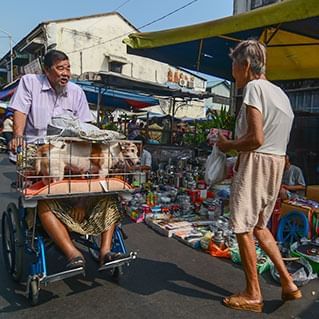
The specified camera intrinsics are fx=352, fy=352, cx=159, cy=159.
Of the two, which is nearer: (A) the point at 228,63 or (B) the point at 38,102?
(B) the point at 38,102

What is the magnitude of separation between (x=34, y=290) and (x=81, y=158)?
980 millimetres

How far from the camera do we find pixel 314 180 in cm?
570

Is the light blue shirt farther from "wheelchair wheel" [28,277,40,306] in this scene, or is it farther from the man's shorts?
the man's shorts

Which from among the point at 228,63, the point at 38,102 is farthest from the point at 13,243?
the point at 228,63

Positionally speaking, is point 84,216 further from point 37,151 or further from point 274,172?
point 274,172

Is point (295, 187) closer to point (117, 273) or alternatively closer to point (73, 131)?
point (117, 273)

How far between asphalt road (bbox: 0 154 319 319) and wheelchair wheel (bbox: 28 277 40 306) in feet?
0.19

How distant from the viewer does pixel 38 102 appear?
2.93 m

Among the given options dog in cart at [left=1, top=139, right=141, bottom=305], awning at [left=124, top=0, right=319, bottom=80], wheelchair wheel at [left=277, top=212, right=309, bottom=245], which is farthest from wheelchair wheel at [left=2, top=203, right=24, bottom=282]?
awning at [left=124, top=0, right=319, bottom=80]

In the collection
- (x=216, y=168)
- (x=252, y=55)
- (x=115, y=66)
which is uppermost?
(x=115, y=66)

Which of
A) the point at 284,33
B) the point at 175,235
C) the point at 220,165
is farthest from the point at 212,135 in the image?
the point at 284,33

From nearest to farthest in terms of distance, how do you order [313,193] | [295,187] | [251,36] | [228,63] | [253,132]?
[253,132] → [313,193] → [295,187] → [251,36] → [228,63]

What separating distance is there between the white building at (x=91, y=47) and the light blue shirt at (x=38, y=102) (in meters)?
17.4

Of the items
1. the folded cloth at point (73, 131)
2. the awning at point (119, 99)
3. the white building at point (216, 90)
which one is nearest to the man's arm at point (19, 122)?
the folded cloth at point (73, 131)
